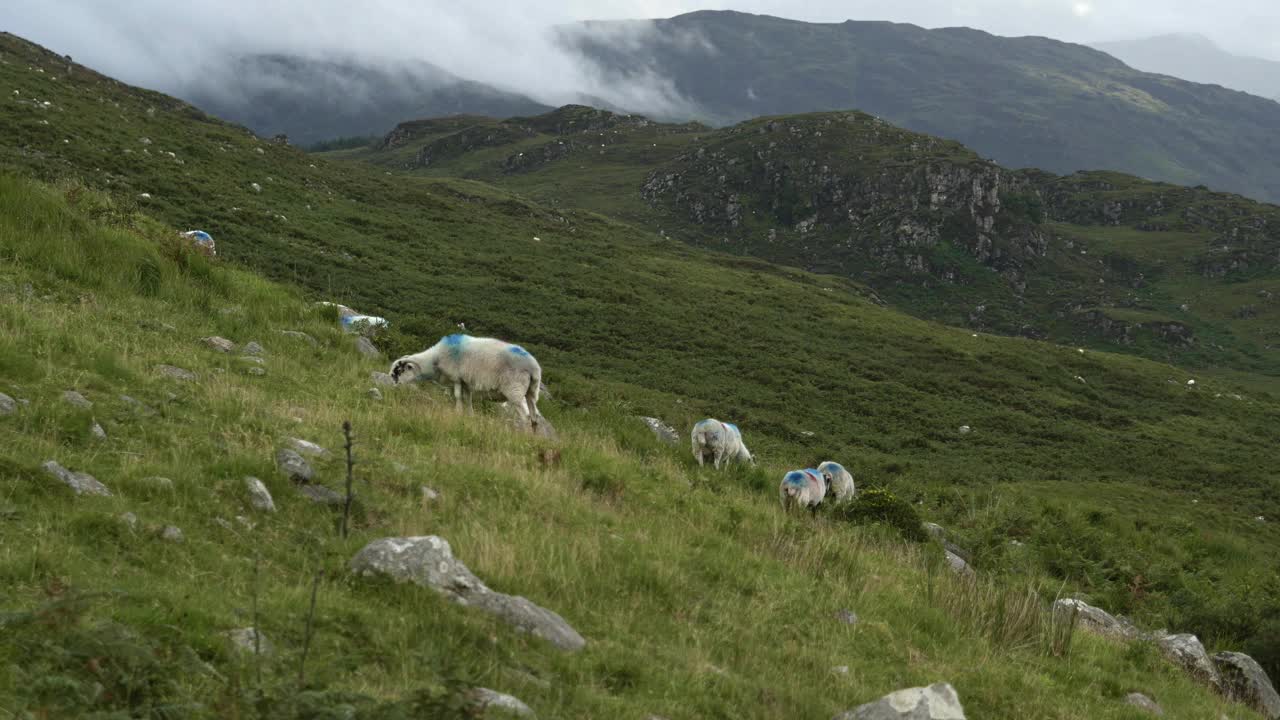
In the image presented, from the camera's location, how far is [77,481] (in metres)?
7.21

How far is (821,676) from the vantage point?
7.41 m

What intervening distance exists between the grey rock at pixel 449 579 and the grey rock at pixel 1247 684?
8.80 metres

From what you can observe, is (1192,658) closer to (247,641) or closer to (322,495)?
(322,495)

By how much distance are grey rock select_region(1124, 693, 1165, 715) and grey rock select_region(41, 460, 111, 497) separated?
32.7 ft

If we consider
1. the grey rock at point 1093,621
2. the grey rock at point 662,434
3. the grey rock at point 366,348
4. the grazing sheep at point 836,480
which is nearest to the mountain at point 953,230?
the grey rock at point 662,434

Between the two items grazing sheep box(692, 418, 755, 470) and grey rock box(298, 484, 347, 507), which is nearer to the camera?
grey rock box(298, 484, 347, 507)

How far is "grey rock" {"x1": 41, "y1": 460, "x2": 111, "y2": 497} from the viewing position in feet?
23.4

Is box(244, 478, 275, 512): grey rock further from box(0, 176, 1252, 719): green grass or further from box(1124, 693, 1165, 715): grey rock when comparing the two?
box(1124, 693, 1165, 715): grey rock

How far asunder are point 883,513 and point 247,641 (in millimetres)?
12157

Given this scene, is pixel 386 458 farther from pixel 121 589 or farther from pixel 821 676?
pixel 821 676

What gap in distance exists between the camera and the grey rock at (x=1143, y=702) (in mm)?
8805

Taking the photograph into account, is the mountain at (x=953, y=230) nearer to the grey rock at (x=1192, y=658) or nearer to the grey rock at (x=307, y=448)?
the grey rock at (x=1192, y=658)

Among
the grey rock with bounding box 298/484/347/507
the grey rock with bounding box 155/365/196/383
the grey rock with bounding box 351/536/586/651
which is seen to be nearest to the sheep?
the grey rock with bounding box 155/365/196/383

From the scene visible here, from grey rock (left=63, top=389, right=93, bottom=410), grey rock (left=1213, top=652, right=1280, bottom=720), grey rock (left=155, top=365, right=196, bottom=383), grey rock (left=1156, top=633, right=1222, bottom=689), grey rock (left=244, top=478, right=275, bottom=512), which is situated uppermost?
grey rock (left=63, top=389, right=93, bottom=410)
